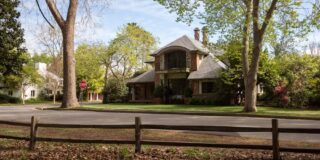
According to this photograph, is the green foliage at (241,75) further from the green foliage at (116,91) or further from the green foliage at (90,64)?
the green foliage at (90,64)

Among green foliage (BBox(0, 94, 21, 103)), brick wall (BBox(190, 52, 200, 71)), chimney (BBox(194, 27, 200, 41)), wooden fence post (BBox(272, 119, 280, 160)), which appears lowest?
wooden fence post (BBox(272, 119, 280, 160))

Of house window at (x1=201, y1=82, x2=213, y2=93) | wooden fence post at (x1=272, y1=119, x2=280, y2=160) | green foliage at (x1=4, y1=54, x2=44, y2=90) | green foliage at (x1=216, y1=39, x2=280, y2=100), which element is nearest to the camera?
wooden fence post at (x1=272, y1=119, x2=280, y2=160)

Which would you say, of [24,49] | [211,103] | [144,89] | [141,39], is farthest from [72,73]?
[141,39]

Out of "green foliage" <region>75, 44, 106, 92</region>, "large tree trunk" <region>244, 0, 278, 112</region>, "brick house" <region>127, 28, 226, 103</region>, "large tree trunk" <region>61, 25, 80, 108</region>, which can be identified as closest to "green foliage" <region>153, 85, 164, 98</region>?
"brick house" <region>127, 28, 226, 103</region>

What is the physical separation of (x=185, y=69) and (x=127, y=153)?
3351cm

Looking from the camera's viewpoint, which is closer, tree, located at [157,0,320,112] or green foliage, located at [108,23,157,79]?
tree, located at [157,0,320,112]

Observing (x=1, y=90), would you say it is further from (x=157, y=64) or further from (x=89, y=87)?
(x=157, y=64)

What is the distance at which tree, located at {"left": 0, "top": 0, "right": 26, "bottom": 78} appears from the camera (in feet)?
151

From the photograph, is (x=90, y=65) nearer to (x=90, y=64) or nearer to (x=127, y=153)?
(x=90, y=64)

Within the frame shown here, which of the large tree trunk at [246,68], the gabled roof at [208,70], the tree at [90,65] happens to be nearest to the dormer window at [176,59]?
the gabled roof at [208,70]

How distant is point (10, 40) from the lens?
47625mm

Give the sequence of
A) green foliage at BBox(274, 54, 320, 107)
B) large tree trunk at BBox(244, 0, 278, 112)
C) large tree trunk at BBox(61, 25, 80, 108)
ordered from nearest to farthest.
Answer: large tree trunk at BBox(244, 0, 278, 112)
large tree trunk at BBox(61, 25, 80, 108)
green foliage at BBox(274, 54, 320, 107)

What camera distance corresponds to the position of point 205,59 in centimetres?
4516

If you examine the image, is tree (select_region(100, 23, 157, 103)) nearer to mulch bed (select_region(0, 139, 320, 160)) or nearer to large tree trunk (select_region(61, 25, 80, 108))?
large tree trunk (select_region(61, 25, 80, 108))
